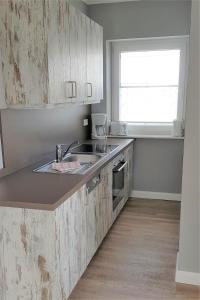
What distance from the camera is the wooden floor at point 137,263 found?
7.23 feet

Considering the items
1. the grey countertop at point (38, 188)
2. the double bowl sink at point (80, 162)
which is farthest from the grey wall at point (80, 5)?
the grey countertop at point (38, 188)

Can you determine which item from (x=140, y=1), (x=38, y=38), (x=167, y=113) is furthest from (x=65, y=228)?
(x=140, y=1)

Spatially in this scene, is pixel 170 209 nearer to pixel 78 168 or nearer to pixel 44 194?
pixel 78 168

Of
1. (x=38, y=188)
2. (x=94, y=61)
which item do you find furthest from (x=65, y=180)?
(x=94, y=61)

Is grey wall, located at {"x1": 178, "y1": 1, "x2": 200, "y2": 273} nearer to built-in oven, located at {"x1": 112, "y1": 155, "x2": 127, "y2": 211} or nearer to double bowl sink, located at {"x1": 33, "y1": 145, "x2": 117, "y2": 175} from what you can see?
double bowl sink, located at {"x1": 33, "y1": 145, "x2": 117, "y2": 175}

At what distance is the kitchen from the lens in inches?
70.5

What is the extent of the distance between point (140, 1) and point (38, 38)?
2106mm

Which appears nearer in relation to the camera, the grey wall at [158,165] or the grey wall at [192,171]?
the grey wall at [192,171]

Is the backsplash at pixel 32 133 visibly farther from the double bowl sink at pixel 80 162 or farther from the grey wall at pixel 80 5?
the grey wall at pixel 80 5

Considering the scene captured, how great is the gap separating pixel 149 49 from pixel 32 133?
2.11 m

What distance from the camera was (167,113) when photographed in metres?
3.95

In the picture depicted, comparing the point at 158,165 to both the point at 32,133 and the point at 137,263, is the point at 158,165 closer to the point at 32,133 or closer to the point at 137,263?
the point at 137,263

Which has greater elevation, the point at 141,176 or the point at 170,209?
the point at 141,176

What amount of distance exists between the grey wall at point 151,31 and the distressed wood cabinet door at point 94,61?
689mm
